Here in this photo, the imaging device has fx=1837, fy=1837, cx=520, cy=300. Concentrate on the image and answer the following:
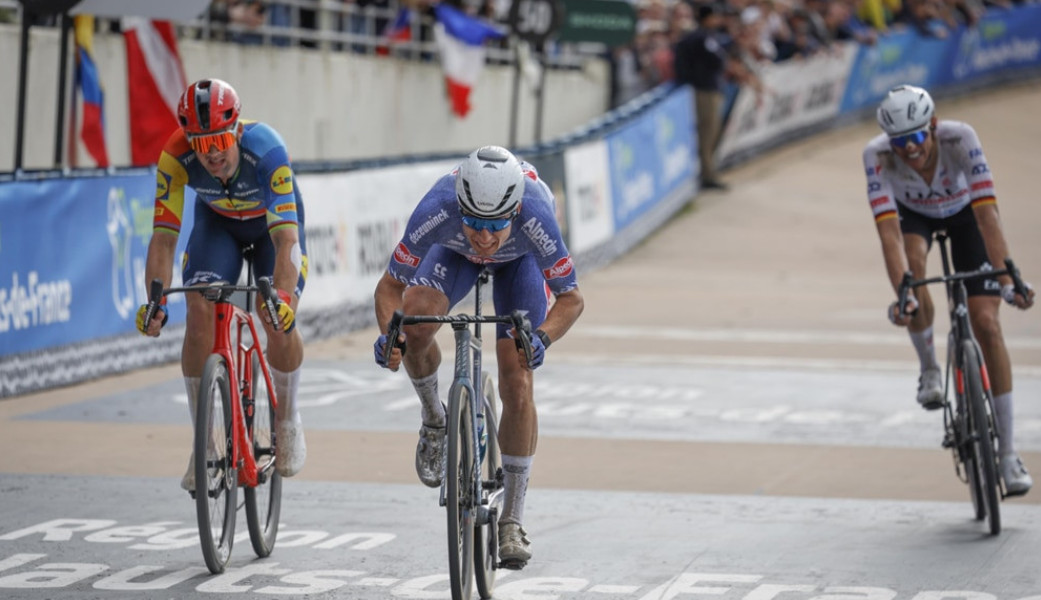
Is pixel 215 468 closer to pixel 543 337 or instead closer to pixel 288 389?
pixel 288 389

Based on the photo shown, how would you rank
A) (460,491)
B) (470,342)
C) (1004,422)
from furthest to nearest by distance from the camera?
(1004,422)
(470,342)
(460,491)

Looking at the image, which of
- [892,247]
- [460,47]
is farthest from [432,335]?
[460,47]

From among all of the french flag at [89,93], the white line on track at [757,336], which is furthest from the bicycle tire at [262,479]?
the white line on track at [757,336]

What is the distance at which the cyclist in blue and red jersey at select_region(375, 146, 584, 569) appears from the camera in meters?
6.48

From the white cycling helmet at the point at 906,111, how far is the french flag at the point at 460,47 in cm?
1428

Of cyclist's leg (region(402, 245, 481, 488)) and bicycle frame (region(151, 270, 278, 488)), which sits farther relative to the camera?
bicycle frame (region(151, 270, 278, 488))

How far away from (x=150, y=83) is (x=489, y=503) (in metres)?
10.6

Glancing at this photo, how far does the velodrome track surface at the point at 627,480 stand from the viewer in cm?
735

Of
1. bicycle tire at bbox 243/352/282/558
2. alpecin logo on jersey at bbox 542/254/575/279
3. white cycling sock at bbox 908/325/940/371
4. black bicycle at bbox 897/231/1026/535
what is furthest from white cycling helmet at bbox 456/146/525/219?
white cycling sock at bbox 908/325/940/371

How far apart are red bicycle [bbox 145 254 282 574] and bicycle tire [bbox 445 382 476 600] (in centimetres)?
106

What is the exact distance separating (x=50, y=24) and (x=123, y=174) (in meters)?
3.52

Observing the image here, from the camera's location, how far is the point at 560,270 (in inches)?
272

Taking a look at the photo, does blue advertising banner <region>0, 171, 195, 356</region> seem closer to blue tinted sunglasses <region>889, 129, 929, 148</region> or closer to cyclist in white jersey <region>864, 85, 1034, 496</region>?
cyclist in white jersey <region>864, 85, 1034, 496</region>

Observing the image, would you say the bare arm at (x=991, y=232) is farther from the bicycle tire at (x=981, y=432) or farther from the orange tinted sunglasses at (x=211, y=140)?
the orange tinted sunglasses at (x=211, y=140)
